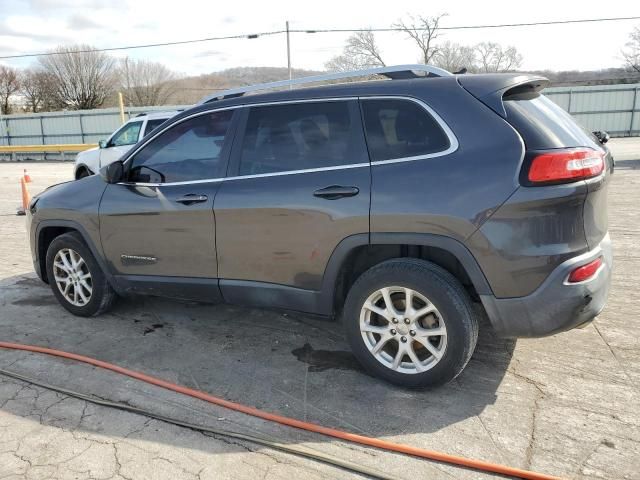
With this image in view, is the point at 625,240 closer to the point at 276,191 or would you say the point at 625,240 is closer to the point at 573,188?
the point at 573,188

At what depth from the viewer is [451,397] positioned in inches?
129

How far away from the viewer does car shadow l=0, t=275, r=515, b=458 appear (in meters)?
3.16

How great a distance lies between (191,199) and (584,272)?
8.64ft

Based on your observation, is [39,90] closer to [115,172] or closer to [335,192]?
[115,172]

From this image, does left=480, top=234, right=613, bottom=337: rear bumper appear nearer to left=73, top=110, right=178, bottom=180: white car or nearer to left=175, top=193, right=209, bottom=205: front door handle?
left=175, top=193, right=209, bottom=205: front door handle

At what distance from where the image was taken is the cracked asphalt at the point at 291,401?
2.72m

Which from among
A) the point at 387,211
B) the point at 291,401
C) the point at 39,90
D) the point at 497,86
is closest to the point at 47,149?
the point at 291,401

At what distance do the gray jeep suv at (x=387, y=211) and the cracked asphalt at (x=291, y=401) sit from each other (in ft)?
Result: 1.18

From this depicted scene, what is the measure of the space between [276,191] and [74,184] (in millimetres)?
2176

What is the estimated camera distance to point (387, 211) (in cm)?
318

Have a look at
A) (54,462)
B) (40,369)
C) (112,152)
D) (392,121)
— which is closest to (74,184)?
(40,369)

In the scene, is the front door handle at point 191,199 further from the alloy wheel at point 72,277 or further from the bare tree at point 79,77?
the bare tree at point 79,77

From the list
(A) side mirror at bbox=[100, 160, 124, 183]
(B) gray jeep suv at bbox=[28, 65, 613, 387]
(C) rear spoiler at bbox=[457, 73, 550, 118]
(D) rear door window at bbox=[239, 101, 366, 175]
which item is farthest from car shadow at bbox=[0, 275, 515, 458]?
(C) rear spoiler at bbox=[457, 73, 550, 118]

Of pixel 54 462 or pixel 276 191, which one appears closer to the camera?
pixel 54 462
